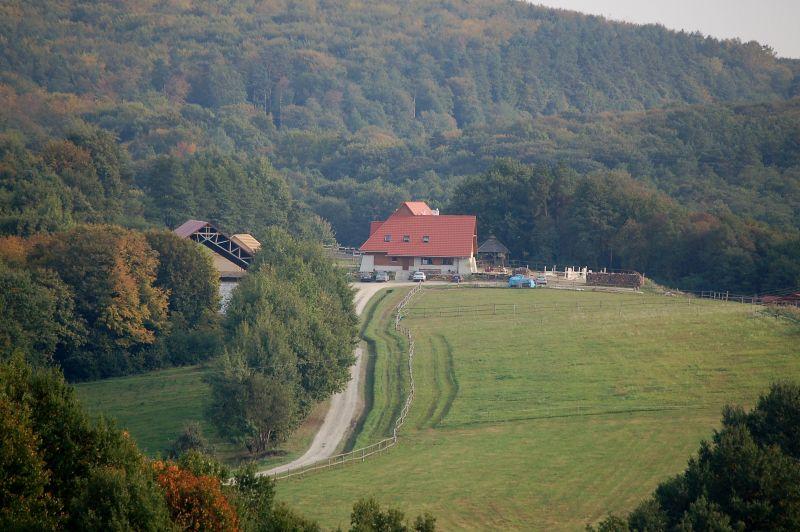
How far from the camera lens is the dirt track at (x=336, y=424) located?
4822 cm

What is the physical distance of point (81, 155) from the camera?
10894 cm

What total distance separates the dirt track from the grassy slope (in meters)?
1.80

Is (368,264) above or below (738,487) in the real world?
above

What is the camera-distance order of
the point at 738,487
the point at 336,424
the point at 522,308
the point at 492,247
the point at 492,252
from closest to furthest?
the point at 738,487
the point at 336,424
the point at 522,308
the point at 492,252
the point at 492,247

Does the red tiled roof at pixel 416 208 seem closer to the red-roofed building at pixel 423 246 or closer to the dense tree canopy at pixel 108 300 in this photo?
the red-roofed building at pixel 423 246

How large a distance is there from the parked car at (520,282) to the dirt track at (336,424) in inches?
766

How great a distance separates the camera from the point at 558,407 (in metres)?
51.9

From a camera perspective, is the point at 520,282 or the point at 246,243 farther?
the point at 246,243

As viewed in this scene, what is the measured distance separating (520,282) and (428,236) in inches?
507

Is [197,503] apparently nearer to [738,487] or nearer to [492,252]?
[738,487]

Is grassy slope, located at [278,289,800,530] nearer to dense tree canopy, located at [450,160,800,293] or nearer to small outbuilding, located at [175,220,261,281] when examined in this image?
dense tree canopy, located at [450,160,800,293]

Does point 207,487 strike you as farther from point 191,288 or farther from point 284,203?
point 284,203

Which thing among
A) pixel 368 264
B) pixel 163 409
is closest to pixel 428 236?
pixel 368 264

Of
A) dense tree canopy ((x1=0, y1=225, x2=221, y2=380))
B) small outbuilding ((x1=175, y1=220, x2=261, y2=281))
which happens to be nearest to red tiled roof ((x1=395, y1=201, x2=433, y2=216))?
small outbuilding ((x1=175, y1=220, x2=261, y2=281))
